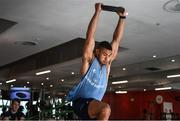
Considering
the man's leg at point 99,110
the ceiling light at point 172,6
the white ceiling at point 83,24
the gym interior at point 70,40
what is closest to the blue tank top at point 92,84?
the man's leg at point 99,110

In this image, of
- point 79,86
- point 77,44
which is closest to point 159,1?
point 79,86

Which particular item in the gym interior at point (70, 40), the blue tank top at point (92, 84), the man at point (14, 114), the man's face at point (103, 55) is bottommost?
the man at point (14, 114)

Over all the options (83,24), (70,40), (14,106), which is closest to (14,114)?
(14,106)

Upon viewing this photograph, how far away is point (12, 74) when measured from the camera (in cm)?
1617

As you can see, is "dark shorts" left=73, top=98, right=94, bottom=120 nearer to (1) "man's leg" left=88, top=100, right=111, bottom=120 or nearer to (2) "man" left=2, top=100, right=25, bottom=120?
(1) "man's leg" left=88, top=100, right=111, bottom=120

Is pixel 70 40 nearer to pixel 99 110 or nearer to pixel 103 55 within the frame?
pixel 103 55

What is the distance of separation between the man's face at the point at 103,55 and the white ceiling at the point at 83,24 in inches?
146

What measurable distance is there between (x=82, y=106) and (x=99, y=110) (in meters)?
0.25

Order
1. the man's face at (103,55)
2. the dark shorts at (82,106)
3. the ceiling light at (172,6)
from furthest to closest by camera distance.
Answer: the ceiling light at (172,6) → the man's face at (103,55) → the dark shorts at (82,106)

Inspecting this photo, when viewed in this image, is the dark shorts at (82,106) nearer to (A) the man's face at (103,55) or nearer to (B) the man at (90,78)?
(B) the man at (90,78)

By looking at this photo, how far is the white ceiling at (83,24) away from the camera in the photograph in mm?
6508

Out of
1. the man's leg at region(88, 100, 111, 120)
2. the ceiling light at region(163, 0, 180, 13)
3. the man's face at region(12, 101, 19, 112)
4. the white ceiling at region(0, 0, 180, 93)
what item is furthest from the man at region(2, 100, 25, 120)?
the man's leg at region(88, 100, 111, 120)

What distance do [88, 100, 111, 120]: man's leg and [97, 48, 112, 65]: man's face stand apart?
395 mm

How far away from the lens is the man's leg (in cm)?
226
